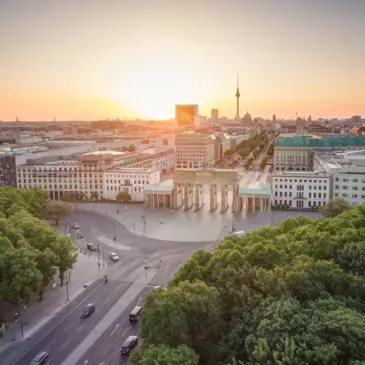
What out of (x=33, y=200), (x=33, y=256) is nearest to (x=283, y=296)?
(x=33, y=256)

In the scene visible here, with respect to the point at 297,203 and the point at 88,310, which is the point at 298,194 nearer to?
the point at 297,203

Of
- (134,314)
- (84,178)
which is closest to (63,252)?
(134,314)

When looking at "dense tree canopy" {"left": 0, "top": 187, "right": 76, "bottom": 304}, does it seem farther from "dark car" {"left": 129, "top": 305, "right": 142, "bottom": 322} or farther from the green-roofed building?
the green-roofed building

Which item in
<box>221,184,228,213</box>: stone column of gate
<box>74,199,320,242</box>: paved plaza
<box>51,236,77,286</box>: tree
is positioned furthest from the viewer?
<box>221,184,228,213</box>: stone column of gate

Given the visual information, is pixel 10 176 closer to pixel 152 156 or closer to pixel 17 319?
pixel 152 156

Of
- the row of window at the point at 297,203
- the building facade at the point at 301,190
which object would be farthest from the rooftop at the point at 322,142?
the row of window at the point at 297,203

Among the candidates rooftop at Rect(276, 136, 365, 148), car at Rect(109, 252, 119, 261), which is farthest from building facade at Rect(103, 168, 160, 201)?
rooftop at Rect(276, 136, 365, 148)
